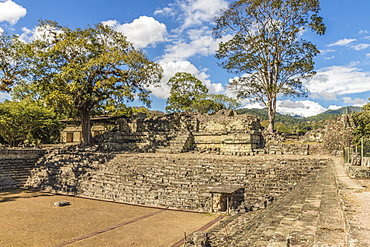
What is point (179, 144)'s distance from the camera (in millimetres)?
19203

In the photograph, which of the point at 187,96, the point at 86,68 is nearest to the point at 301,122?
the point at 187,96

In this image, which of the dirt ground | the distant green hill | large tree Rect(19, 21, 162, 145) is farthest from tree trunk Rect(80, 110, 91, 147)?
the distant green hill

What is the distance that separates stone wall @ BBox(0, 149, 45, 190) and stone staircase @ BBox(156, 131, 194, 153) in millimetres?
9084

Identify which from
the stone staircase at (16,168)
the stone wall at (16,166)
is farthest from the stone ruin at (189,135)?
the stone staircase at (16,168)

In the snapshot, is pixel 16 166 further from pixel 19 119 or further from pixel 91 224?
pixel 91 224

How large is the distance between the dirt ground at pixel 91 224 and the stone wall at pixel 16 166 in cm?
409

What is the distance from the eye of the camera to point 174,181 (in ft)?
38.5

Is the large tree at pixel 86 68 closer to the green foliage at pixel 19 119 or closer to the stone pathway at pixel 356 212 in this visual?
the green foliage at pixel 19 119

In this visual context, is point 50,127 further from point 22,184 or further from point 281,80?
point 281,80

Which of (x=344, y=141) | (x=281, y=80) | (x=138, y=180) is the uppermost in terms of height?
(x=281, y=80)

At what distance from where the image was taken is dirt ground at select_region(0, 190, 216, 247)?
682 centimetres

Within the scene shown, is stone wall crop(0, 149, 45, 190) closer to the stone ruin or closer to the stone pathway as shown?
the stone ruin

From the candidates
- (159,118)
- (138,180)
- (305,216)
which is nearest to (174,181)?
(138,180)

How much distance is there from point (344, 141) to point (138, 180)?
12.9 m
